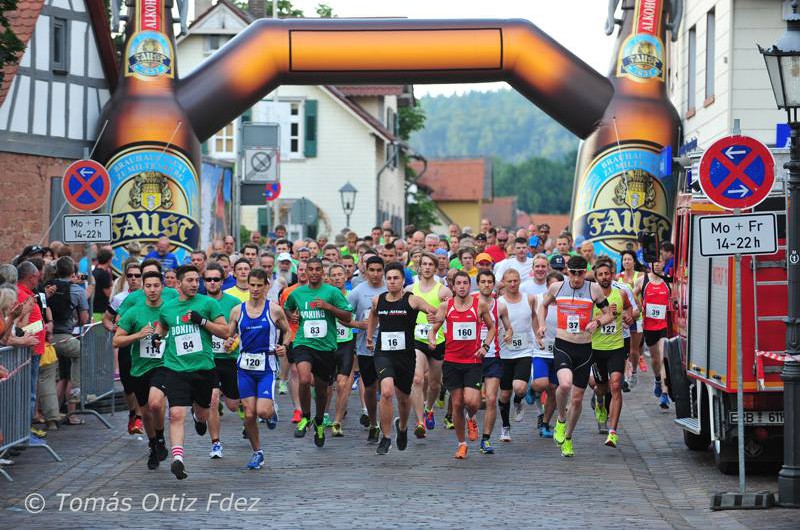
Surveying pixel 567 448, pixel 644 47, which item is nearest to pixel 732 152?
pixel 567 448

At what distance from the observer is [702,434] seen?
14.5 m

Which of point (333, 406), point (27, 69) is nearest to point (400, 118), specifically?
point (27, 69)

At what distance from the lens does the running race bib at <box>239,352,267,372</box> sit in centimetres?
1413

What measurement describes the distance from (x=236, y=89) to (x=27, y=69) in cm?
362

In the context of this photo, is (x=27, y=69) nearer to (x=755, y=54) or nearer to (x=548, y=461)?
(x=755, y=54)

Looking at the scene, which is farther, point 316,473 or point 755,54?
point 755,54

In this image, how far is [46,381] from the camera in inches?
635

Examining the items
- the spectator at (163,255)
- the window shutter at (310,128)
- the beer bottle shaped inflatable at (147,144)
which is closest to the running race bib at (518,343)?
the spectator at (163,255)

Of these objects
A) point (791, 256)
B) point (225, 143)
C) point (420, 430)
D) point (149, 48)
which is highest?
point (225, 143)

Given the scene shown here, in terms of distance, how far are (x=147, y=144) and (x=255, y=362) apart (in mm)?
12144

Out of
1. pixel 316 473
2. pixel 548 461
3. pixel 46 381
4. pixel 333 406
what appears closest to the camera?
pixel 316 473

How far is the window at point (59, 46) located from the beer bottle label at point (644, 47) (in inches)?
380

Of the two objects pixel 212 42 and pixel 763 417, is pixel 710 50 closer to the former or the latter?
pixel 763 417

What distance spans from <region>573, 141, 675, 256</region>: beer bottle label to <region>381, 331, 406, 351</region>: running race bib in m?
11.6
